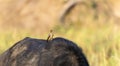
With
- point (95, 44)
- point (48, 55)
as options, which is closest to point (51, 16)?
point (95, 44)

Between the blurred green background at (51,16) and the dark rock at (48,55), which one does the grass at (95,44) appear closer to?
the blurred green background at (51,16)

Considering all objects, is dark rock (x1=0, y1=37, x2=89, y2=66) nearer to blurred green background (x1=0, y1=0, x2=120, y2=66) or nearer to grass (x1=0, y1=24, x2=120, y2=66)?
grass (x1=0, y1=24, x2=120, y2=66)

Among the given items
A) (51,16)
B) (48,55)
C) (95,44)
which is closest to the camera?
(48,55)

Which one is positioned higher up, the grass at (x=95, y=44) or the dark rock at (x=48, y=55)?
the grass at (x=95, y=44)

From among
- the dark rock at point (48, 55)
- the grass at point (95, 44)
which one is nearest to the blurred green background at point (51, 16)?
the grass at point (95, 44)

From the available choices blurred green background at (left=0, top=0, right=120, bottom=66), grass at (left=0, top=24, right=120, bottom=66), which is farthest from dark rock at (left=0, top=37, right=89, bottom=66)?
blurred green background at (left=0, top=0, right=120, bottom=66)

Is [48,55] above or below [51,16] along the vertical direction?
below

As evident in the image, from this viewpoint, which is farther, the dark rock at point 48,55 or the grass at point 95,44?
the grass at point 95,44

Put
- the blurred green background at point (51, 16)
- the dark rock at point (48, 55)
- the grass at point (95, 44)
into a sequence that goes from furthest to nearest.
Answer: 1. the blurred green background at point (51, 16)
2. the grass at point (95, 44)
3. the dark rock at point (48, 55)

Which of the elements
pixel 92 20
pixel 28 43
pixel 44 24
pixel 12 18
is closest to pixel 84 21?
pixel 92 20

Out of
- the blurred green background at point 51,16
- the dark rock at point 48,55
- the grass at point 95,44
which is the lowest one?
the dark rock at point 48,55

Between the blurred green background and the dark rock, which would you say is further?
the blurred green background

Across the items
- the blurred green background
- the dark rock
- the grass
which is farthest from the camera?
the blurred green background

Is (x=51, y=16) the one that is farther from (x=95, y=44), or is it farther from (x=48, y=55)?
(x=48, y=55)
